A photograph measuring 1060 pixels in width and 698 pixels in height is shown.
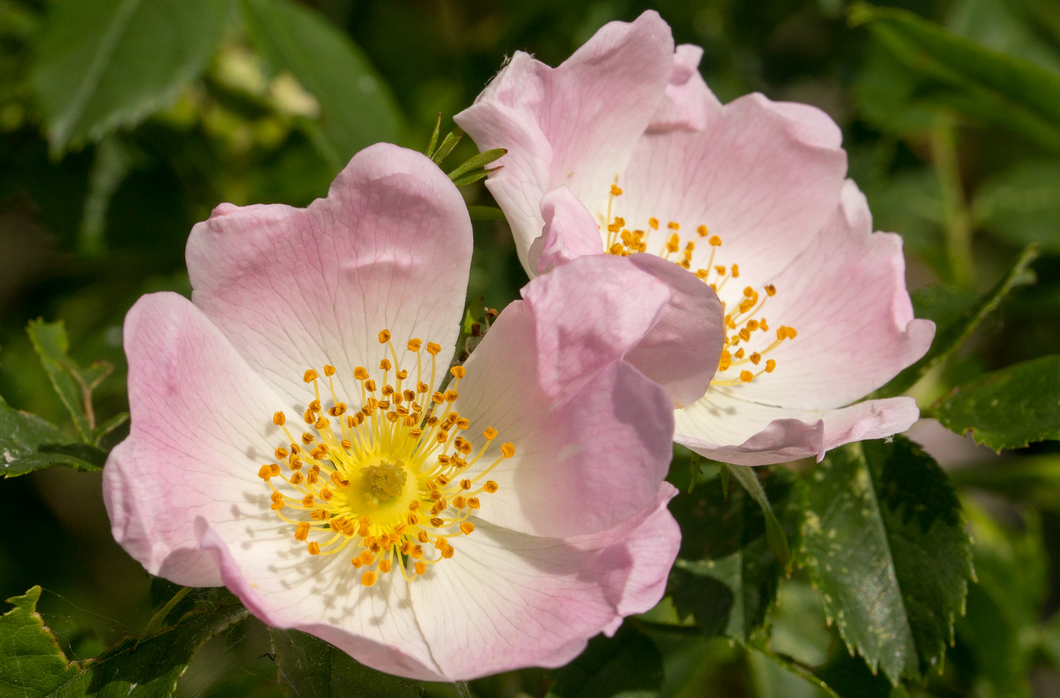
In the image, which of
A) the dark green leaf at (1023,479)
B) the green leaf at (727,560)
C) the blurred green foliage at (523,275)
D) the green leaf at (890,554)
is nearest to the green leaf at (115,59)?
the blurred green foliage at (523,275)

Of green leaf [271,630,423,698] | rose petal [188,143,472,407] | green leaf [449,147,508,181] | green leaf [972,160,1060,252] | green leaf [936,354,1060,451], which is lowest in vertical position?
green leaf [972,160,1060,252]

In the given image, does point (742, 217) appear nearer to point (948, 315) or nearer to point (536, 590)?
point (948, 315)

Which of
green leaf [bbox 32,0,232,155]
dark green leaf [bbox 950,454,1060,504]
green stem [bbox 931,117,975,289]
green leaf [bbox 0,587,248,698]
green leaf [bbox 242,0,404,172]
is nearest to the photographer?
green leaf [bbox 0,587,248,698]

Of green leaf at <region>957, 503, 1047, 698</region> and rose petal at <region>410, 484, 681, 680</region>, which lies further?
green leaf at <region>957, 503, 1047, 698</region>

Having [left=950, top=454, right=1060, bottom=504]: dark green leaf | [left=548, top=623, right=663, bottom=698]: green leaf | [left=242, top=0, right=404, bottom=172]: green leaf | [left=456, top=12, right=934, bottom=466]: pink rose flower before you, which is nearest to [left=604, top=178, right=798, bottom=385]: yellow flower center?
[left=456, top=12, right=934, bottom=466]: pink rose flower

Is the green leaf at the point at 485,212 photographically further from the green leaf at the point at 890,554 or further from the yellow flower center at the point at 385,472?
the green leaf at the point at 890,554

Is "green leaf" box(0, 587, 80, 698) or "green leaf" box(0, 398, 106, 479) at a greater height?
"green leaf" box(0, 398, 106, 479)

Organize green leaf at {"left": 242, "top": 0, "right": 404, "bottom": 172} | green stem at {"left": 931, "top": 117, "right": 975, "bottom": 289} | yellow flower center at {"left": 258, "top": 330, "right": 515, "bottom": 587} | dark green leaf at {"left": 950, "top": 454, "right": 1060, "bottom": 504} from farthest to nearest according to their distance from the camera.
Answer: green stem at {"left": 931, "top": 117, "right": 975, "bottom": 289}
dark green leaf at {"left": 950, "top": 454, "right": 1060, "bottom": 504}
green leaf at {"left": 242, "top": 0, "right": 404, "bottom": 172}
yellow flower center at {"left": 258, "top": 330, "right": 515, "bottom": 587}

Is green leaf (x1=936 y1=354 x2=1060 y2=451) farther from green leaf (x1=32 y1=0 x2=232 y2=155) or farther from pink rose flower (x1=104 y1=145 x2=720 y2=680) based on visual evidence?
green leaf (x1=32 y1=0 x2=232 y2=155)
